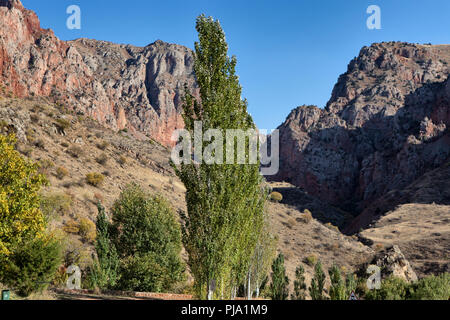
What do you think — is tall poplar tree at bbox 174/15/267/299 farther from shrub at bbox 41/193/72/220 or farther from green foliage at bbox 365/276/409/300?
shrub at bbox 41/193/72/220

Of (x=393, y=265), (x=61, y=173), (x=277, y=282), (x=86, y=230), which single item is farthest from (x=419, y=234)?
(x=61, y=173)

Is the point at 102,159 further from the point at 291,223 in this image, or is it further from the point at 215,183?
the point at 215,183

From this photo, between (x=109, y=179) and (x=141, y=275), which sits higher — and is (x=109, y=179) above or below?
above

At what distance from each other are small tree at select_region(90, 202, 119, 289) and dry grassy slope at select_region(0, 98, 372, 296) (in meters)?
9.33

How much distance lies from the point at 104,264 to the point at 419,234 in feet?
232

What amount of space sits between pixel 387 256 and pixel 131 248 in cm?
3810

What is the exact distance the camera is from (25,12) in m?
113

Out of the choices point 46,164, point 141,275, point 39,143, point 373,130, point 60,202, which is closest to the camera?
point 141,275

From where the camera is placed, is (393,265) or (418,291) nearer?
(418,291)

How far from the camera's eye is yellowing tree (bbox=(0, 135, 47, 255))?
14.8 metres

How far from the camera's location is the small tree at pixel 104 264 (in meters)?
27.2

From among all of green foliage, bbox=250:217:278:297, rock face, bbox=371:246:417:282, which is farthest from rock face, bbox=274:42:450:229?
green foliage, bbox=250:217:278:297

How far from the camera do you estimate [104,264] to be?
91.8ft

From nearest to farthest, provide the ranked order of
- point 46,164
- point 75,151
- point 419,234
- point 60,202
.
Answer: point 60,202 < point 46,164 < point 75,151 < point 419,234
